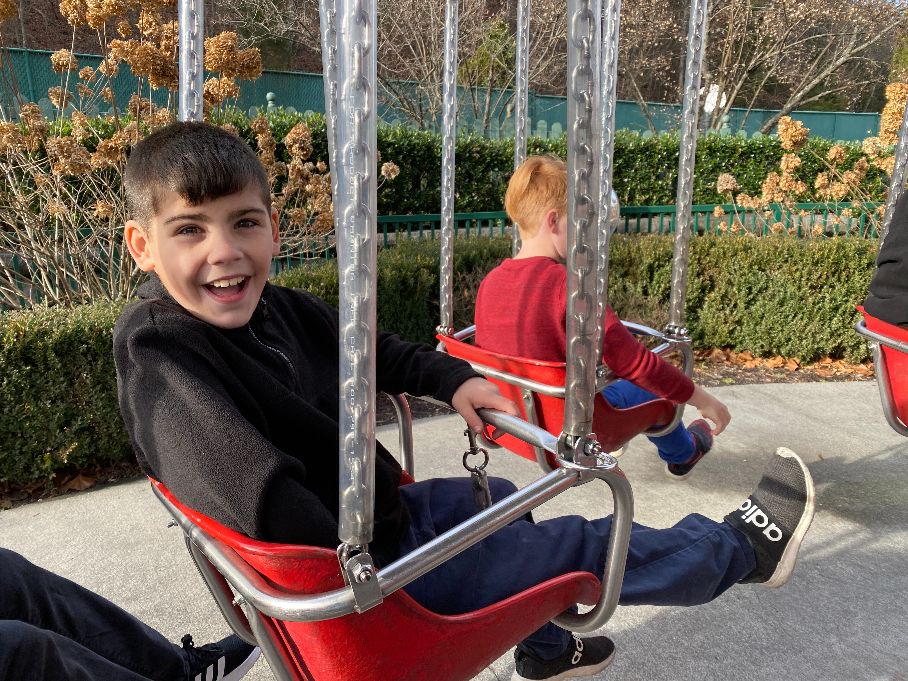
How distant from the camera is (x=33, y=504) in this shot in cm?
307

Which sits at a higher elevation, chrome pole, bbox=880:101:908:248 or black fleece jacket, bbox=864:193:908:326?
chrome pole, bbox=880:101:908:248

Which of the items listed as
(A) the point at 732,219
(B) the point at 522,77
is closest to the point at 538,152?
(A) the point at 732,219

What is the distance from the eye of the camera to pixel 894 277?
88.7 inches

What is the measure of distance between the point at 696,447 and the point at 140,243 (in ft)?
7.39

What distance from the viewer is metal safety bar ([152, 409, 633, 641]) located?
1.00m

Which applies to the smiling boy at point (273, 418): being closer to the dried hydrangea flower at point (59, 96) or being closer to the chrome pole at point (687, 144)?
the chrome pole at point (687, 144)

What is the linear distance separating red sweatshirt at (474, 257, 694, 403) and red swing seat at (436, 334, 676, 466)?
0.12m

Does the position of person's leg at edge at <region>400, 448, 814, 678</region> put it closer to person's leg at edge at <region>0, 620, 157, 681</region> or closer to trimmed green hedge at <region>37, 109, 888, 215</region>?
person's leg at edge at <region>0, 620, 157, 681</region>

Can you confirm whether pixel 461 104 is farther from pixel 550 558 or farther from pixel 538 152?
pixel 550 558

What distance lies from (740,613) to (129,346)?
6.34 ft

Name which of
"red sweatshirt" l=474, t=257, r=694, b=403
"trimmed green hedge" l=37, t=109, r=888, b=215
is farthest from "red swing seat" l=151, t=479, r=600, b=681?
"trimmed green hedge" l=37, t=109, r=888, b=215

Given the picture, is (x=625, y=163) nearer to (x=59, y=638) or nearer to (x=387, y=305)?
(x=387, y=305)

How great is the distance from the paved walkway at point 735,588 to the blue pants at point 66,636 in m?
0.42

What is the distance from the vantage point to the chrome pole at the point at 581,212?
1221 mm
